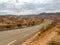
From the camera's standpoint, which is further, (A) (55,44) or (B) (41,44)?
(B) (41,44)

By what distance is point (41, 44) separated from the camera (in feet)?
55.3

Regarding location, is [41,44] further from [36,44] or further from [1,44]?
Result: [1,44]

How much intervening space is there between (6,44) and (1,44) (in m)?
0.40

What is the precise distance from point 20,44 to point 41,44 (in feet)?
6.73

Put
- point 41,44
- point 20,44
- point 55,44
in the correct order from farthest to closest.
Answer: point 20,44 < point 41,44 < point 55,44

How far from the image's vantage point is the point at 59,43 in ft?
48.8

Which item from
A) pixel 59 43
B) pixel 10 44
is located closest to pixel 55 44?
pixel 59 43

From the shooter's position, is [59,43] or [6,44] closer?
[59,43]

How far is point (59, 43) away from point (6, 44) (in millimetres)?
4447

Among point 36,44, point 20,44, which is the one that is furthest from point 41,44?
point 20,44

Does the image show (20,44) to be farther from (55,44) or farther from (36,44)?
(55,44)

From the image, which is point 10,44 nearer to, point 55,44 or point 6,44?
point 6,44

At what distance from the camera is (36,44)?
1692cm

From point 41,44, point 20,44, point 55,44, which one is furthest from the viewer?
point 20,44
